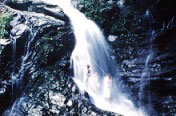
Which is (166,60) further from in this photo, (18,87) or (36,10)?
(36,10)

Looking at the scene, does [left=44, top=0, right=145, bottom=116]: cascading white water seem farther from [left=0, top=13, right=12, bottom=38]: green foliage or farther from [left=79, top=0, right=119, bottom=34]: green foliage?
[left=0, top=13, right=12, bottom=38]: green foliage

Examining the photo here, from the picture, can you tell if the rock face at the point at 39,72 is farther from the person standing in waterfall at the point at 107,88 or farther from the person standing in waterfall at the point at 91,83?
the person standing in waterfall at the point at 107,88

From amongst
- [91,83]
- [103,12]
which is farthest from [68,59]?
[103,12]

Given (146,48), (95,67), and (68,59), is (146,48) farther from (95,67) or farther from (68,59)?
(68,59)

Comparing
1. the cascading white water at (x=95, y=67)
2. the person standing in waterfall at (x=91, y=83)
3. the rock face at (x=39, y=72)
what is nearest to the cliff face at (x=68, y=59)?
the rock face at (x=39, y=72)

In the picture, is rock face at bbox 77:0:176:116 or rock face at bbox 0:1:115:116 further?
rock face at bbox 77:0:176:116

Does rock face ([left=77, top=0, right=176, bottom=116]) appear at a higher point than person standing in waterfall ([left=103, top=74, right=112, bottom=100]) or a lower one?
higher

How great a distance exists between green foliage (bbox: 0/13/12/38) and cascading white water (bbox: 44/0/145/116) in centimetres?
408

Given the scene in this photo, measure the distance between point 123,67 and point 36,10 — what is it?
7.81 meters

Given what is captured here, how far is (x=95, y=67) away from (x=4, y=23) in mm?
6279

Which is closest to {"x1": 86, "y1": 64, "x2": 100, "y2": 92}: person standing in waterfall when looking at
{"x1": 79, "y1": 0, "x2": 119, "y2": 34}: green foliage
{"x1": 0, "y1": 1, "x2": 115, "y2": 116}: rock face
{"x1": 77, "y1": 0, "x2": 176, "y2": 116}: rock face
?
{"x1": 0, "y1": 1, "x2": 115, "y2": 116}: rock face

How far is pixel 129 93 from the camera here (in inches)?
400

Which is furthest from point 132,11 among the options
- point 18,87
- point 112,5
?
point 18,87

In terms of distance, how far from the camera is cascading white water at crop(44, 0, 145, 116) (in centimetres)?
956
